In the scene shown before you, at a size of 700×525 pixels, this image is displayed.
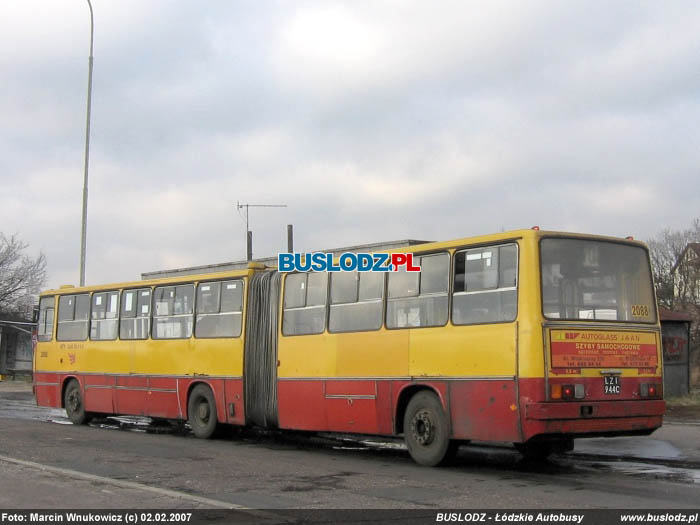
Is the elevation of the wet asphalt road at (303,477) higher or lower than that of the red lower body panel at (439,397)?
lower

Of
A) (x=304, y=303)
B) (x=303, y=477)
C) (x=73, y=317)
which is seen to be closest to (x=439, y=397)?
(x=303, y=477)

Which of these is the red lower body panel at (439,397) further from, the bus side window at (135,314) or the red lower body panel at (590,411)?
the bus side window at (135,314)

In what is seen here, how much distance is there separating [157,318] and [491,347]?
9.36 metres

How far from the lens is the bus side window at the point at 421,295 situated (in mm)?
13195

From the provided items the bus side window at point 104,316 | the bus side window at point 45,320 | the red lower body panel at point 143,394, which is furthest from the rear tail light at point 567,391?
the bus side window at point 45,320

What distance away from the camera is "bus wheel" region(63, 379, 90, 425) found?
21.4 meters

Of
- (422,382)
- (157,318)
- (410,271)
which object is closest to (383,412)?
(422,382)

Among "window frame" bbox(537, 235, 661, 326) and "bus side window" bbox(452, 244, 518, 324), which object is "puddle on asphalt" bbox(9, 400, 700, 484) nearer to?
"window frame" bbox(537, 235, 661, 326)

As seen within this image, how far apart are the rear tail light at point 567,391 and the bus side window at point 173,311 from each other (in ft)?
29.5

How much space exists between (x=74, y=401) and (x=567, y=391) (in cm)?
1369

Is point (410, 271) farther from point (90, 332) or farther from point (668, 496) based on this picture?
point (90, 332)

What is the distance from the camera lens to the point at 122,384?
66.4 feet

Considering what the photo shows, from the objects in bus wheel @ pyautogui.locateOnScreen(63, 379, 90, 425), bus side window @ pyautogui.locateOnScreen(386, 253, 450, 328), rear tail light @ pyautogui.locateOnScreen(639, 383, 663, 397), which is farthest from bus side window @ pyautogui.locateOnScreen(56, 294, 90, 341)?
rear tail light @ pyautogui.locateOnScreen(639, 383, 663, 397)

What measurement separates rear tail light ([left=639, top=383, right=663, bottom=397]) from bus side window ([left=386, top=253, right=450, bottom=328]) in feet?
9.02
